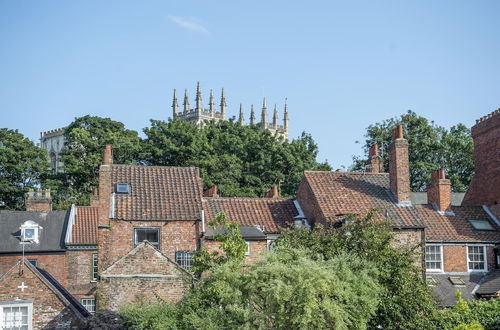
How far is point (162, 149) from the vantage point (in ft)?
243

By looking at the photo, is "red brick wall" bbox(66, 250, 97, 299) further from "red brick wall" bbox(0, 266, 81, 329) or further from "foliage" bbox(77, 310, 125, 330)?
"foliage" bbox(77, 310, 125, 330)

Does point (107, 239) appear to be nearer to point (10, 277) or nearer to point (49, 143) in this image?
point (10, 277)

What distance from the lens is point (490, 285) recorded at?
39656 millimetres

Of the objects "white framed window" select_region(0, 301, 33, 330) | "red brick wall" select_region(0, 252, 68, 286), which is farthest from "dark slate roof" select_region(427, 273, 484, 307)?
"red brick wall" select_region(0, 252, 68, 286)

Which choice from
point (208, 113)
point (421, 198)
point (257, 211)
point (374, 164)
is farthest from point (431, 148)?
point (208, 113)

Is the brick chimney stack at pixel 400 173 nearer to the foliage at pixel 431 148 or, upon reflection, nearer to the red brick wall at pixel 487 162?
the red brick wall at pixel 487 162

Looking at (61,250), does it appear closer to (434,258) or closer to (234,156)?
(434,258)

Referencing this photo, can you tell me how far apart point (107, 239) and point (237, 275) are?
13770 mm

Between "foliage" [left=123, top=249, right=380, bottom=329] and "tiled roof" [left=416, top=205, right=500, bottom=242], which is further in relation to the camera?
"tiled roof" [left=416, top=205, right=500, bottom=242]

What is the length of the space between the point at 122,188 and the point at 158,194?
79.0 inches

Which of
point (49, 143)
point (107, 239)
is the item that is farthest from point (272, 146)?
point (49, 143)

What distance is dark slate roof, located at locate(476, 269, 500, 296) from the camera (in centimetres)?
3884

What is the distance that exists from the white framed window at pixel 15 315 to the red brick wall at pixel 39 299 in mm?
264

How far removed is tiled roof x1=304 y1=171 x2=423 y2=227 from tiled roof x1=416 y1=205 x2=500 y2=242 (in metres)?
1.76
